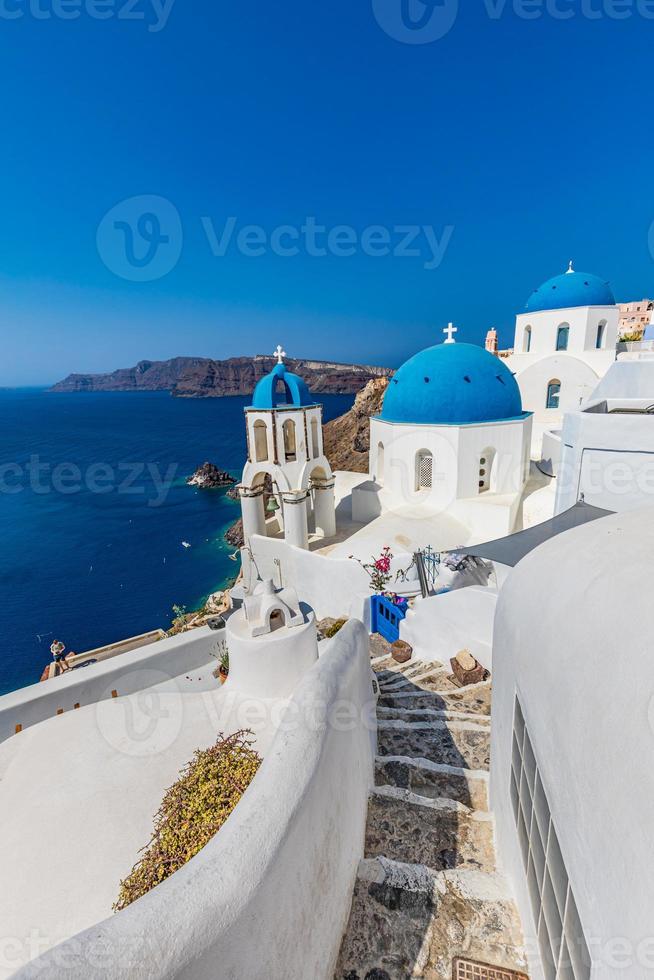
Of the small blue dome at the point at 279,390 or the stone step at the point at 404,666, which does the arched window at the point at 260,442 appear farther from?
the stone step at the point at 404,666

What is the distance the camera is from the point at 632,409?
12648mm

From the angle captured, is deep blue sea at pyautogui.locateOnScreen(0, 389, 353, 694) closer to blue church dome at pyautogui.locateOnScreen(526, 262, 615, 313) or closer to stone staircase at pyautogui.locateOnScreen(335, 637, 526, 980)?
stone staircase at pyautogui.locateOnScreen(335, 637, 526, 980)

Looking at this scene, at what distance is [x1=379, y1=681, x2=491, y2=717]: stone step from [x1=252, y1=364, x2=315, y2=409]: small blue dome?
1133 cm

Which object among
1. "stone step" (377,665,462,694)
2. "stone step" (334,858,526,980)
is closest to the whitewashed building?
"stone step" (377,665,462,694)

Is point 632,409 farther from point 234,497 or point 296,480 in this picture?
point 234,497

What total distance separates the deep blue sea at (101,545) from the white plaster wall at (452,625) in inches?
882

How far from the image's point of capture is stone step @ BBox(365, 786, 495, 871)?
15.0ft

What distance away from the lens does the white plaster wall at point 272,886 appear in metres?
2.00

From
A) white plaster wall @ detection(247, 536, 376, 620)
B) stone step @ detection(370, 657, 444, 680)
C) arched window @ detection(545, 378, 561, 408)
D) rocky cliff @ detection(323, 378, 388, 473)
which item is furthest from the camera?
rocky cliff @ detection(323, 378, 388, 473)

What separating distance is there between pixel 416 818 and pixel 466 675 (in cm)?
375

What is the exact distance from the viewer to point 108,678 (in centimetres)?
798

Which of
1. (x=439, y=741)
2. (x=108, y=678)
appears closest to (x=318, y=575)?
(x=108, y=678)

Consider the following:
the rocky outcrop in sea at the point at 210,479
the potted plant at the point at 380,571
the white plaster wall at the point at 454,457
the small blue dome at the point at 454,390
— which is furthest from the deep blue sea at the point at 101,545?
the small blue dome at the point at 454,390

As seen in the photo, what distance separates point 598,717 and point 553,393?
85.5ft
